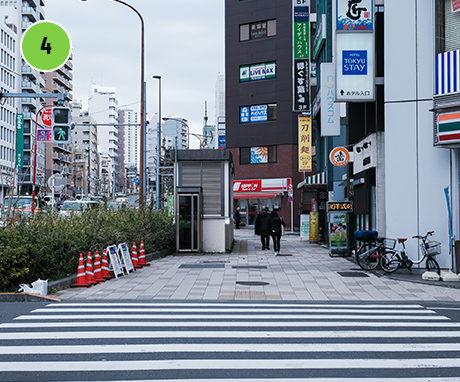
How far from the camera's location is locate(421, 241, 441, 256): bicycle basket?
627 inches

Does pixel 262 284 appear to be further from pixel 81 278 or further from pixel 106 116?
pixel 106 116

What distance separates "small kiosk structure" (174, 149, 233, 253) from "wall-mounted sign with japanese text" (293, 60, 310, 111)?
1843 cm

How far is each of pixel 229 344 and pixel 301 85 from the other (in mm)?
35702

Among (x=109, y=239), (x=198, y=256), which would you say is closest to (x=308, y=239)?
(x=198, y=256)

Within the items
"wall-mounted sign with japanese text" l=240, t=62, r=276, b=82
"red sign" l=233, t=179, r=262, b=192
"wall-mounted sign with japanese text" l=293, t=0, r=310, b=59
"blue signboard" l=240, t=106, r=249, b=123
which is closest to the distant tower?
"blue signboard" l=240, t=106, r=249, b=123

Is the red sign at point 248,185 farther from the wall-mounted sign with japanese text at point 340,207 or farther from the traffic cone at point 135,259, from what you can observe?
the traffic cone at point 135,259

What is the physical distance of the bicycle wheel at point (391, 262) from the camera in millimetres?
16547

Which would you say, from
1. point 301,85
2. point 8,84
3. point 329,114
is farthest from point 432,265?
point 8,84

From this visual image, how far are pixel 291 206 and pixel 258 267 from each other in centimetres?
2923

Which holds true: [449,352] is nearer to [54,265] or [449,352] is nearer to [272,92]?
[54,265]

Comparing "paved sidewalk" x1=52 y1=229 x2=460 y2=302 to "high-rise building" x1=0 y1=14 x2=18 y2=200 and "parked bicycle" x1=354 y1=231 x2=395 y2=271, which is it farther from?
"high-rise building" x1=0 y1=14 x2=18 y2=200

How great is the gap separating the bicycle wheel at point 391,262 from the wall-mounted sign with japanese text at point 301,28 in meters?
25.7

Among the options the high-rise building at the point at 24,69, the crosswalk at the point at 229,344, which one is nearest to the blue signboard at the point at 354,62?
the crosswalk at the point at 229,344

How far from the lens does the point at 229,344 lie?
770 centimetres
